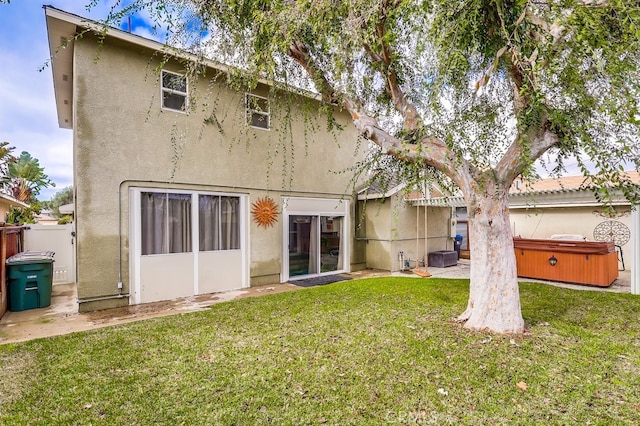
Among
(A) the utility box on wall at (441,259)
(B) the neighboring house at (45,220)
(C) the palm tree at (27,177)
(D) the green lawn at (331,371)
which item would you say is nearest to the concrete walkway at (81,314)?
(D) the green lawn at (331,371)

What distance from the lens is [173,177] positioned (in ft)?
29.2

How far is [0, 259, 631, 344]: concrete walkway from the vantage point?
6434mm

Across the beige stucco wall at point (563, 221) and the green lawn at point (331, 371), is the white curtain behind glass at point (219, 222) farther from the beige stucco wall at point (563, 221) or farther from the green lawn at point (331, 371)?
the beige stucco wall at point (563, 221)

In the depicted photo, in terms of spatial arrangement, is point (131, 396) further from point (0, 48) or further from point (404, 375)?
point (0, 48)

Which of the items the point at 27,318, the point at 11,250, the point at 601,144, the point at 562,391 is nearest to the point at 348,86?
the point at 601,144

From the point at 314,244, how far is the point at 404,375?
803 cm

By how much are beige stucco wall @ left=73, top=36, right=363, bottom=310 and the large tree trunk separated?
466 cm

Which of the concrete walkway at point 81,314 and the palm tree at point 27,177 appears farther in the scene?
the palm tree at point 27,177

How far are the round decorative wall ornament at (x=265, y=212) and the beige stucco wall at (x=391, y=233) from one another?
4351 mm

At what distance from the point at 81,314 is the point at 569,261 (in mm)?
14076

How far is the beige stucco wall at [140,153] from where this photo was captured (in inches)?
303

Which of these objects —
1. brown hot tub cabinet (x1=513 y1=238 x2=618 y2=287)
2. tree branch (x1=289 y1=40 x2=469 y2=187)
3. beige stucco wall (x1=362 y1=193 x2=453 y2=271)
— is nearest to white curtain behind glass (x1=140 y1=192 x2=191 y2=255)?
tree branch (x1=289 y1=40 x2=469 y2=187)

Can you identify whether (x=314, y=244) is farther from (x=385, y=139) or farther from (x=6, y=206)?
(x=6, y=206)

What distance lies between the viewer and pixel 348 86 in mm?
6645
